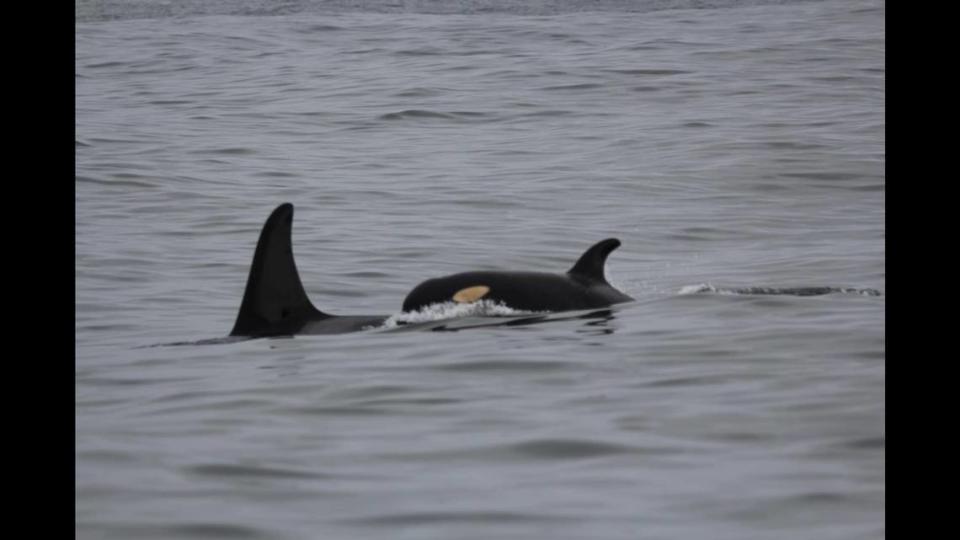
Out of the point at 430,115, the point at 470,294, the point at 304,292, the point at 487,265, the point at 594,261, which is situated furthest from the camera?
the point at 430,115

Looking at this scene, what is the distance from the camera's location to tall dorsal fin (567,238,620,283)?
10906 millimetres

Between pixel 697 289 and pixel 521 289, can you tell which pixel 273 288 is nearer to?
pixel 521 289

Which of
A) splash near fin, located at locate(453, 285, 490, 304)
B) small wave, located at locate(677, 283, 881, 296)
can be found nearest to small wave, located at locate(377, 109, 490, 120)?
small wave, located at locate(677, 283, 881, 296)

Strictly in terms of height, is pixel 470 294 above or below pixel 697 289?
above

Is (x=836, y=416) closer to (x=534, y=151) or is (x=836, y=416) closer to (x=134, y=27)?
(x=534, y=151)

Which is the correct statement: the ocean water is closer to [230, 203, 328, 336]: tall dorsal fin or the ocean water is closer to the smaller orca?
the smaller orca

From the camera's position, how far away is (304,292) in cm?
1084

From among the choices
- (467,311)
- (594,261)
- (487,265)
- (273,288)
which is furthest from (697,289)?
(273,288)

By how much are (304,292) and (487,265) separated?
4286 millimetres

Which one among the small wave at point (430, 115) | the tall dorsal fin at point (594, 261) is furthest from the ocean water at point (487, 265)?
the tall dorsal fin at point (594, 261)

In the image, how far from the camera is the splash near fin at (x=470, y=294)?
1070 cm
